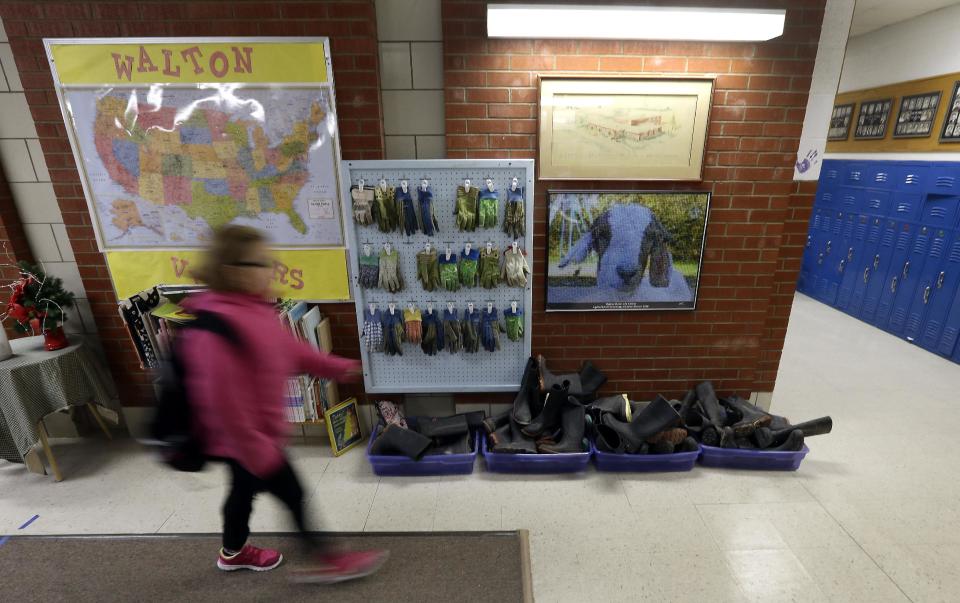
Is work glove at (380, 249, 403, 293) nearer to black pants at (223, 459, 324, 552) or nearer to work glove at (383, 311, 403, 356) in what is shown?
work glove at (383, 311, 403, 356)

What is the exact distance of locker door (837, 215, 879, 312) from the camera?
511 centimetres

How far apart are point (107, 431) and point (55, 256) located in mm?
1224

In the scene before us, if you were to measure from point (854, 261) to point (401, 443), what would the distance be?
5726 millimetres

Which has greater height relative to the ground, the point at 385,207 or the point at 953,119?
the point at 953,119

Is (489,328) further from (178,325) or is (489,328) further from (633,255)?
(178,325)

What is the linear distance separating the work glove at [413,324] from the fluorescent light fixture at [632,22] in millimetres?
1612

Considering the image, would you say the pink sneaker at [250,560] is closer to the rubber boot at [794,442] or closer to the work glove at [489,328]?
the work glove at [489,328]

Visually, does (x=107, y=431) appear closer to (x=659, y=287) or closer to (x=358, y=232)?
(x=358, y=232)

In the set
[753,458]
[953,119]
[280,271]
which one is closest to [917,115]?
[953,119]

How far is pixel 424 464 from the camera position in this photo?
2670 mm

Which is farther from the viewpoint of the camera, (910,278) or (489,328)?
(910,278)

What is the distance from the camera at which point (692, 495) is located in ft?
8.23

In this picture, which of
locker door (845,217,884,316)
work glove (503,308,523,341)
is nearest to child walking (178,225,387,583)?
work glove (503,308,523,341)

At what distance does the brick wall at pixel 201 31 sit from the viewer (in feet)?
7.64
